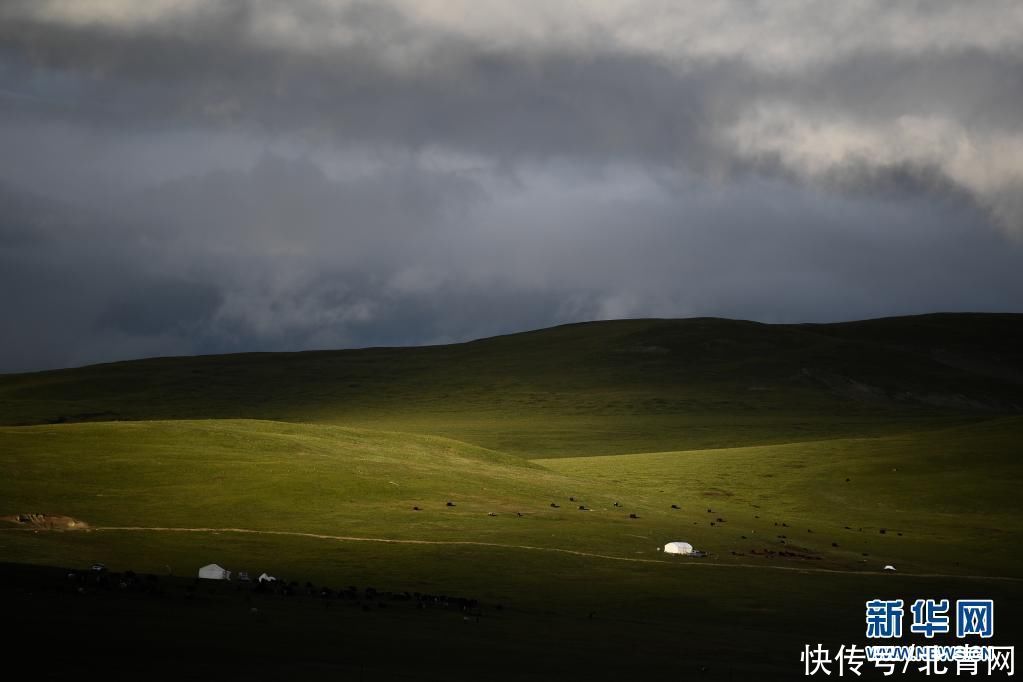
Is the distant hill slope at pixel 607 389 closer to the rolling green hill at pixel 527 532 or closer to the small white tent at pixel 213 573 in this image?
the rolling green hill at pixel 527 532

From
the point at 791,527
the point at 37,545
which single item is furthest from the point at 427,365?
the point at 37,545

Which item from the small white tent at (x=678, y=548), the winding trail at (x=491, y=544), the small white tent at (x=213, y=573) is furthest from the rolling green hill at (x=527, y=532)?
the small white tent at (x=213, y=573)

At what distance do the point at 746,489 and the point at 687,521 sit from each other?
20230mm

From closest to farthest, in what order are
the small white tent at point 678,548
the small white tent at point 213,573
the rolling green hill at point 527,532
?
the rolling green hill at point 527,532, the small white tent at point 213,573, the small white tent at point 678,548

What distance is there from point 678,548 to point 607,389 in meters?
107

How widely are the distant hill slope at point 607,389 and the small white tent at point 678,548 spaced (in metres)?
62.2

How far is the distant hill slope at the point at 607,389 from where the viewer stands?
129500 mm

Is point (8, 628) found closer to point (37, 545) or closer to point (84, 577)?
point (84, 577)

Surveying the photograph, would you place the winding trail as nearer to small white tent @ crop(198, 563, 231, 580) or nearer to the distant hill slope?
small white tent @ crop(198, 563, 231, 580)

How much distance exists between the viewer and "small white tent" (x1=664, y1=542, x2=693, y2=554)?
Answer: 51.7 m

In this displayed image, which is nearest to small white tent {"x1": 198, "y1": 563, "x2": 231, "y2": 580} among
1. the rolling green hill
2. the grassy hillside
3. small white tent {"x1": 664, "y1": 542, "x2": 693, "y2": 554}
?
the rolling green hill

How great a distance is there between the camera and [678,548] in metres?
51.8

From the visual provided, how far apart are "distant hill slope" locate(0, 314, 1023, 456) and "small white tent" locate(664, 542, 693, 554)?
62.2 m

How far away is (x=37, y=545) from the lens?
142ft
